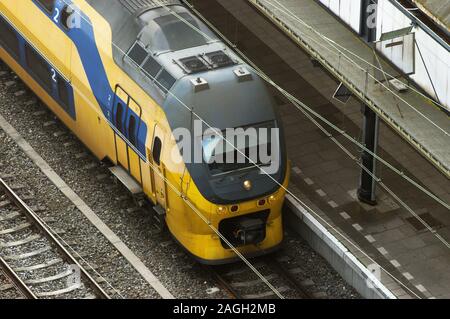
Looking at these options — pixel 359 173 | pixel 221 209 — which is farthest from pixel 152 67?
pixel 359 173

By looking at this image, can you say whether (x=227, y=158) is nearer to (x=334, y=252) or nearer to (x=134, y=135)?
(x=134, y=135)

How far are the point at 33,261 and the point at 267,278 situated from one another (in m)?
5.22

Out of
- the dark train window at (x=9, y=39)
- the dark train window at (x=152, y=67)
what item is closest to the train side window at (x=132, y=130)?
the dark train window at (x=152, y=67)

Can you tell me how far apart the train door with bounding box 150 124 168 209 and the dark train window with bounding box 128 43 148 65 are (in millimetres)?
1755

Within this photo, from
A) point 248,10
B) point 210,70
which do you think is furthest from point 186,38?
point 248,10

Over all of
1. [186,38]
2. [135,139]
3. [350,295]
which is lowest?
[350,295]

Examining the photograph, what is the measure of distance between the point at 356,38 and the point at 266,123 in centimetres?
314

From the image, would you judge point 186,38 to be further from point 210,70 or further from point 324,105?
point 324,105

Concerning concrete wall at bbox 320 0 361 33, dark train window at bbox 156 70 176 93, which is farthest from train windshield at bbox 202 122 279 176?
concrete wall at bbox 320 0 361 33

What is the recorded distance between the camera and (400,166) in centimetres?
3550

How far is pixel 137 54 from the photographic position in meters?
32.4

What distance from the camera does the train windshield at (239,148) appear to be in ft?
101

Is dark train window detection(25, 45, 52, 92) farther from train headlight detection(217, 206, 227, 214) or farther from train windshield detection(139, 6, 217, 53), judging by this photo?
train headlight detection(217, 206, 227, 214)

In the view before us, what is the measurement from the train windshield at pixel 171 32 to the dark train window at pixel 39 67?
157 inches
